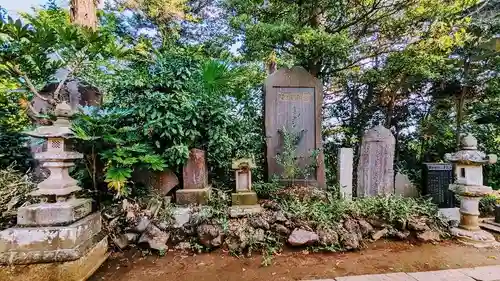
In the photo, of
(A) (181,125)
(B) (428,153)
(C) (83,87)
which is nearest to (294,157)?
(A) (181,125)

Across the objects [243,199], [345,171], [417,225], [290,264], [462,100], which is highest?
[462,100]

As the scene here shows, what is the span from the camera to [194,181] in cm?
361

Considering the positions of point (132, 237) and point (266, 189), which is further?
point (266, 189)

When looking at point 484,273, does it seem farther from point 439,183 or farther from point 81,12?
point 81,12

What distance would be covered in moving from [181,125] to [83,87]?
1906mm

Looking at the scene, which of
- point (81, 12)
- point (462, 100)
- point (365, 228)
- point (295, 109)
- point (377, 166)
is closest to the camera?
point (365, 228)

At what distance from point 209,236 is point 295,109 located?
98.6 inches

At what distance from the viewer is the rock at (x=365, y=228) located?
3.45 m

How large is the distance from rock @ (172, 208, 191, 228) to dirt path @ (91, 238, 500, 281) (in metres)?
0.34

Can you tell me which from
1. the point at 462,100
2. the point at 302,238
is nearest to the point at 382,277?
the point at 302,238

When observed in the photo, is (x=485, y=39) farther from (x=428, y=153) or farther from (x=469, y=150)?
(x=469, y=150)

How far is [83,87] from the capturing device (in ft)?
13.7

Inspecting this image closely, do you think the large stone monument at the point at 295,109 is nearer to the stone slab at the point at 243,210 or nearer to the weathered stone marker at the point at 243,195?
the weathered stone marker at the point at 243,195

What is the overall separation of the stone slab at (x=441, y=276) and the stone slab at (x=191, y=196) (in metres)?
2.36
